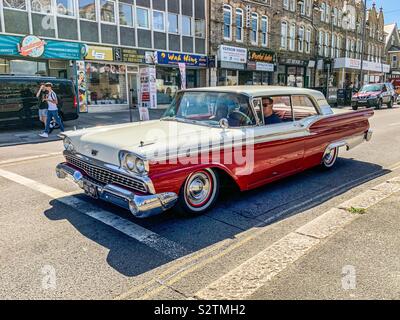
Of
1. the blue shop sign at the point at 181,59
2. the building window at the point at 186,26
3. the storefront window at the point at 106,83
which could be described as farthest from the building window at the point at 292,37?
the storefront window at the point at 106,83

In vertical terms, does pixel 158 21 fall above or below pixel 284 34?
below

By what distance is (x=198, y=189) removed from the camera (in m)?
4.54

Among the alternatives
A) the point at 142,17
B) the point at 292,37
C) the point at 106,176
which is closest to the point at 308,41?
the point at 292,37

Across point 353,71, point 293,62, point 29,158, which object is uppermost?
point 293,62

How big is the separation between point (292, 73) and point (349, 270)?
31755 millimetres

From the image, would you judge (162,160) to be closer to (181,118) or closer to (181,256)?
(181,256)

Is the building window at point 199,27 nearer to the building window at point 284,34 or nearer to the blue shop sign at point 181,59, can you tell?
the blue shop sign at point 181,59

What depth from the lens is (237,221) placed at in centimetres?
443

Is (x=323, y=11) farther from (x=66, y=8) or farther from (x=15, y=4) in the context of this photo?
(x=15, y=4)

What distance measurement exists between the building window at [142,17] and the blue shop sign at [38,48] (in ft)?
13.9

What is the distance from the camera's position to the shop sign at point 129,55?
20.1 metres

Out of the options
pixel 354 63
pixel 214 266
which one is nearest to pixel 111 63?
pixel 214 266

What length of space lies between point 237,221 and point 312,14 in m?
35.3

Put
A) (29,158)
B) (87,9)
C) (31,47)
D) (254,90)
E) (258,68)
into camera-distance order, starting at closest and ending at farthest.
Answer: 1. (254,90)
2. (29,158)
3. (31,47)
4. (87,9)
5. (258,68)
